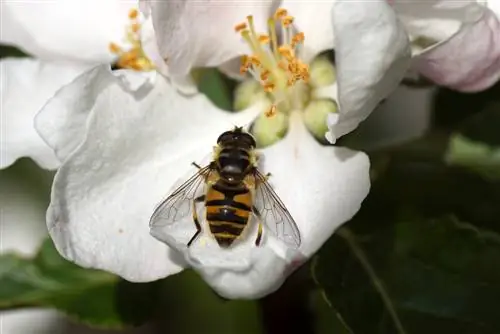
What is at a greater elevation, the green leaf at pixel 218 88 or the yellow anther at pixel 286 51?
the yellow anther at pixel 286 51

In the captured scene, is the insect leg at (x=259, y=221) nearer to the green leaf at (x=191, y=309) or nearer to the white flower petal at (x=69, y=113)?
the white flower petal at (x=69, y=113)

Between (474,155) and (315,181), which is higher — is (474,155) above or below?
below

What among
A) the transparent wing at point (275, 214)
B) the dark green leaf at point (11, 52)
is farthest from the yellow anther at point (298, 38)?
the dark green leaf at point (11, 52)

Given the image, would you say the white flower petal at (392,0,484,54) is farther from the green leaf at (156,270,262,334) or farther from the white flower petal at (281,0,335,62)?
the green leaf at (156,270,262,334)

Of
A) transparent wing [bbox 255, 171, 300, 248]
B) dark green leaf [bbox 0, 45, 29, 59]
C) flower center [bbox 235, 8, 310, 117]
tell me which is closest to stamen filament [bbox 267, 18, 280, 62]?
flower center [bbox 235, 8, 310, 117]

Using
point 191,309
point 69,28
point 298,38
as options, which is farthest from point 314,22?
point 191,309

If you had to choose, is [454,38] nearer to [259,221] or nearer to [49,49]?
[259,221]

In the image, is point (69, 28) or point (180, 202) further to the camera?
point (69, 28)
